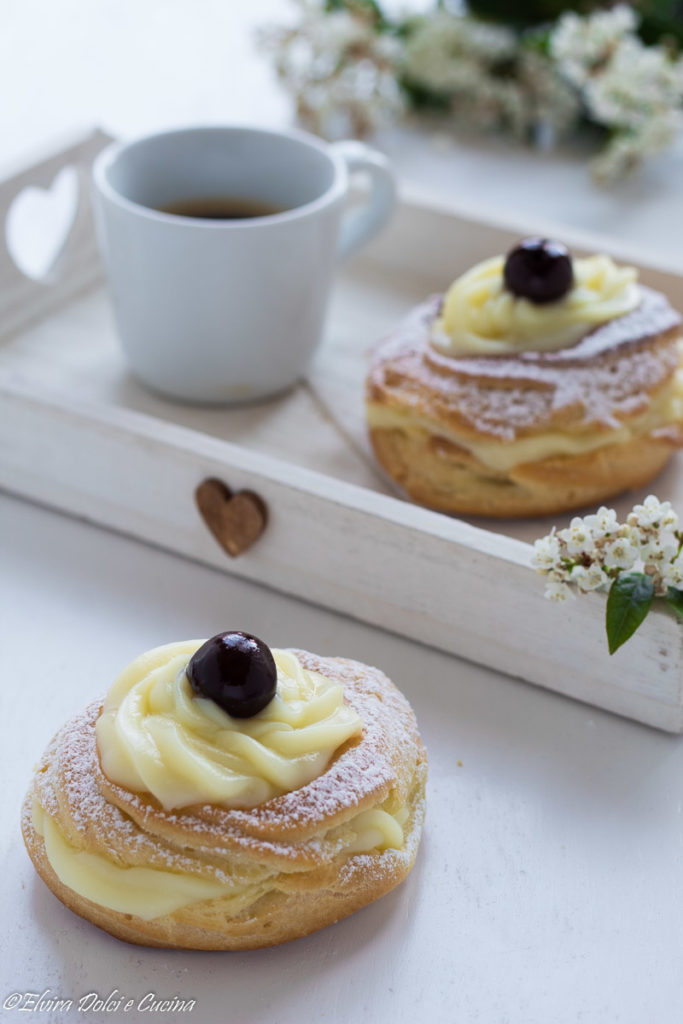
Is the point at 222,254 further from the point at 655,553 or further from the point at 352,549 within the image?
the point at 655,553

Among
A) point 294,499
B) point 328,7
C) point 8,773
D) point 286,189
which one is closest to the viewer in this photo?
point 8,773

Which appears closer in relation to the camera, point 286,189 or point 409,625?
point 409,625

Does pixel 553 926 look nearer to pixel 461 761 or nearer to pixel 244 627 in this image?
pixel 461 761

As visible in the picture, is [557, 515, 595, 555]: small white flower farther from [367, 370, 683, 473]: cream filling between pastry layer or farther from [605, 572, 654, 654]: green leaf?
[367, 370, 683, 473]: cream filling between pastry layer

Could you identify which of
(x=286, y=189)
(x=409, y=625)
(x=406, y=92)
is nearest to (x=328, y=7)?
(x=406, y=92)

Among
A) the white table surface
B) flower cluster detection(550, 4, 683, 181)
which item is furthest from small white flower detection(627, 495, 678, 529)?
flower cluster detection(550, 4, 683, 181)
